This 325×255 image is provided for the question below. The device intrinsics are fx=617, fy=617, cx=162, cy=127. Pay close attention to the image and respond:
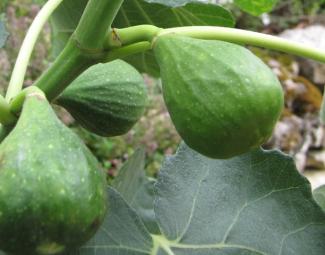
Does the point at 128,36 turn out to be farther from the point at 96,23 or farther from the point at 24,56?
the point at 24,56

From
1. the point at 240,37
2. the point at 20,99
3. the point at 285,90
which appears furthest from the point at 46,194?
the point at 285,90

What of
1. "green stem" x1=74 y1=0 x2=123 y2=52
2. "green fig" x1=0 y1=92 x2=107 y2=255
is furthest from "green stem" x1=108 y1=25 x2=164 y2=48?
"green fig" x1=0 y1=92 x2=107 y2=255

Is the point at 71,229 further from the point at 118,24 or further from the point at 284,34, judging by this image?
the point at 284,34

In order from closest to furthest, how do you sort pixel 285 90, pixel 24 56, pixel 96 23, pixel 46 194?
pixel 46 194
pixel 96 23
pixel 24 56
pixel 285 90

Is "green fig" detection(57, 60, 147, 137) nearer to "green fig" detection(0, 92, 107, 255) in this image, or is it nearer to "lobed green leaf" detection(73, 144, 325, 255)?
"lobed green leaf" detection(73, 144, 325, 255)

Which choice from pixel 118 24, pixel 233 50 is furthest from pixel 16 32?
pixel 233 50

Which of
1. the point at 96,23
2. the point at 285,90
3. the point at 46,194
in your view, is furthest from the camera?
the point at 285,90
